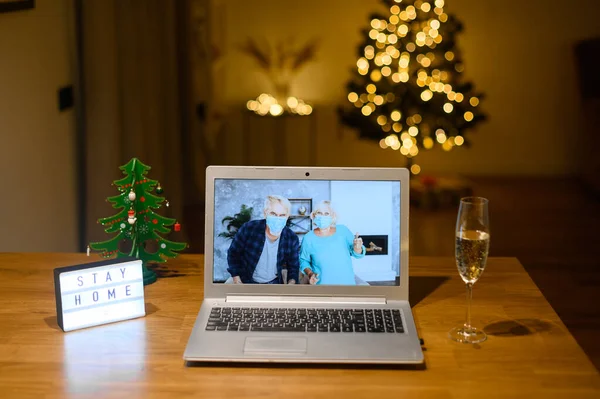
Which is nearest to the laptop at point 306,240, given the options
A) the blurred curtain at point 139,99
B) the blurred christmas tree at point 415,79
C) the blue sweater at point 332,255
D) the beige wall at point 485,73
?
the blue sweater at point 332,255

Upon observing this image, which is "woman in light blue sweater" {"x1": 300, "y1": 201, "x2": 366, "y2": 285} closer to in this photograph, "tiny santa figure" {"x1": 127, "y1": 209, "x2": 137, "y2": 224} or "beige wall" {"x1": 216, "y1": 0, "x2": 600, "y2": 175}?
"tiny santa figure" {"x1": 127, "y1": 209, "x2": 137, "y2": 224}

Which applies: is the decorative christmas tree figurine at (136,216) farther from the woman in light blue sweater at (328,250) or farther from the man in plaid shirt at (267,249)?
the woman in light blue sweater at (328,250)

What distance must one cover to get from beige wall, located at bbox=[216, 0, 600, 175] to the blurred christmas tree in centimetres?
86

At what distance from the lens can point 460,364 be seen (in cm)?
127

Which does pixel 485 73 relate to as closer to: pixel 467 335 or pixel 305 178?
pixel 305 178

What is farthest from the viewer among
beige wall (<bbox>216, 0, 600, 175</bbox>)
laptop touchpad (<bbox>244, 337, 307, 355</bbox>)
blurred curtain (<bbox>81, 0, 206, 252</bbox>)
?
beige wall (<bbox>216, 0, 600, 175</bbox>)

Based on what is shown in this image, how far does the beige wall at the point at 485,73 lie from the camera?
5.69 meters

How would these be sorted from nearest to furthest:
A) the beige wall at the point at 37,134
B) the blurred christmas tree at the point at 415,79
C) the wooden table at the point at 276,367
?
the wooden table at the point at 276,367, the beige wall at the point at 37,134, the blurred christmas tree at the point at 415,79

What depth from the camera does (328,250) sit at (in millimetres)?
1485

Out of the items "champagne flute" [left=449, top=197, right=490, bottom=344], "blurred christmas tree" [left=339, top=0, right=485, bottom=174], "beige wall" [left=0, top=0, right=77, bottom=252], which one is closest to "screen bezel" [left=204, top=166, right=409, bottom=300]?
"champagne flute" [left=449, top=197, right=490, bottom=344]

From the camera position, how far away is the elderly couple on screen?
1.49 m

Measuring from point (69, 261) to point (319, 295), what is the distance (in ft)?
1.97

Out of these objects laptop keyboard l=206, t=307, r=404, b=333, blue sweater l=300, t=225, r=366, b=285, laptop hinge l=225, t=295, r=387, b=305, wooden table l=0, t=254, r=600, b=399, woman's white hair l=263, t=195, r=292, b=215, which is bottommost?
wooden table l=0, t=254, r=600, b=399

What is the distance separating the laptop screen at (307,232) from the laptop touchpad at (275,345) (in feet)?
0.61
